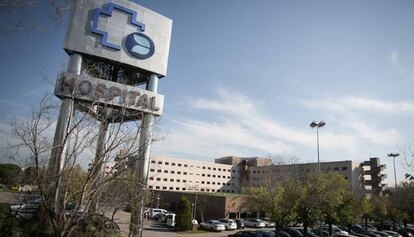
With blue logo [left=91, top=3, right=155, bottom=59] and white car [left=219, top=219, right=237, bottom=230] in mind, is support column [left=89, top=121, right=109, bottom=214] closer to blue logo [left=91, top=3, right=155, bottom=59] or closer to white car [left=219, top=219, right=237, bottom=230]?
blue logo [left=91, top=3, right=155, bottom=59]

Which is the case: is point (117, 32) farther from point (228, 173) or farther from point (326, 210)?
point (228, 173)

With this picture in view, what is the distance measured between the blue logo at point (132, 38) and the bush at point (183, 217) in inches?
748

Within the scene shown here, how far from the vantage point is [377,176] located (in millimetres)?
76500

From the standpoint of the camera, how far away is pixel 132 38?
26.3 meters

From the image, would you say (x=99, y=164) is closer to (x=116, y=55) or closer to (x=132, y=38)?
(x=116, y=55)

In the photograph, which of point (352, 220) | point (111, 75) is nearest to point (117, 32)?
point (111, 75)

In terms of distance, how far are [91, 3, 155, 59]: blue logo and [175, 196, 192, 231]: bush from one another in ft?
62.4

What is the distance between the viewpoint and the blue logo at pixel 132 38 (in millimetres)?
25000

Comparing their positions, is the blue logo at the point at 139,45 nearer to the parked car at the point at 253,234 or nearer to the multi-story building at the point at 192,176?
the parked car at the point at 253,234

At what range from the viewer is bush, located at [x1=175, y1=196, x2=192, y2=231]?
35625 mm

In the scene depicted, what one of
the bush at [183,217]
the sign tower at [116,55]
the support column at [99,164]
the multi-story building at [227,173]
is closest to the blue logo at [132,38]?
the sign tower at [116,55]

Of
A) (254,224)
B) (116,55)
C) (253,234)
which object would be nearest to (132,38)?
(116,55)

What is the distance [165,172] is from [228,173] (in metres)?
25.7

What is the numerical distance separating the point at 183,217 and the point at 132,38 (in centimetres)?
2253
